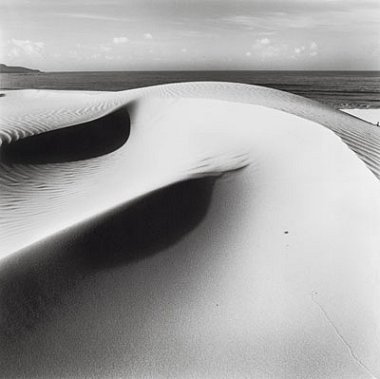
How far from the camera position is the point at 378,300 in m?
2.91

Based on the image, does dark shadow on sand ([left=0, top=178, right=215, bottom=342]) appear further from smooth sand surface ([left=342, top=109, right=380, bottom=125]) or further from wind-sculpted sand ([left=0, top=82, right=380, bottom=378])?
smooth sand surface ([left=342, top=109, right=380, bottom=125])

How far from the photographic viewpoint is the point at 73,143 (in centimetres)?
822

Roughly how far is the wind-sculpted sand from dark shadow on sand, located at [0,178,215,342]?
0.01m

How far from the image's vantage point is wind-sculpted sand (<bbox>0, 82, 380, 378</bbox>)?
2.62 m

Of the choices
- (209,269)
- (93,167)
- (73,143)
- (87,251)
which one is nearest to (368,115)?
(73,143)

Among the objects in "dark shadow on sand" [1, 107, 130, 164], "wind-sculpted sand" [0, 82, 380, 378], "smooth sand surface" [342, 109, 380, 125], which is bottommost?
"smooth sand surface" [342, 109, 380, 125]

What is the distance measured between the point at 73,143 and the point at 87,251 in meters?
5.27

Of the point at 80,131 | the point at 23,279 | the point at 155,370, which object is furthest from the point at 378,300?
the point at 80,131

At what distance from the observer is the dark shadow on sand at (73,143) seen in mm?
7304

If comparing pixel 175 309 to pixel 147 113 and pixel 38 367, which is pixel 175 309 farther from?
pixel 147 113

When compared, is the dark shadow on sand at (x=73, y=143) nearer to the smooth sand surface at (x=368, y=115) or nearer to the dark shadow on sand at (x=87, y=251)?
the dark shadow on sand at (x=87, y=251)

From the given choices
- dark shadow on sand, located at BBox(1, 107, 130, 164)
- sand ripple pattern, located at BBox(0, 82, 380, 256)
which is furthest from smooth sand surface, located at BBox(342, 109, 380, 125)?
dark shadow on sand, located at BBox(1, 107, 130, 164)

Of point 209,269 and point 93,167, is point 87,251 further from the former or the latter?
point 93,167

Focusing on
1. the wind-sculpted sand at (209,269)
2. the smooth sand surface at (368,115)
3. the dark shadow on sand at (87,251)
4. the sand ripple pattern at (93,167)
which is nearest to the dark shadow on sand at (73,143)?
the sand ripple pattern at (93,167)
